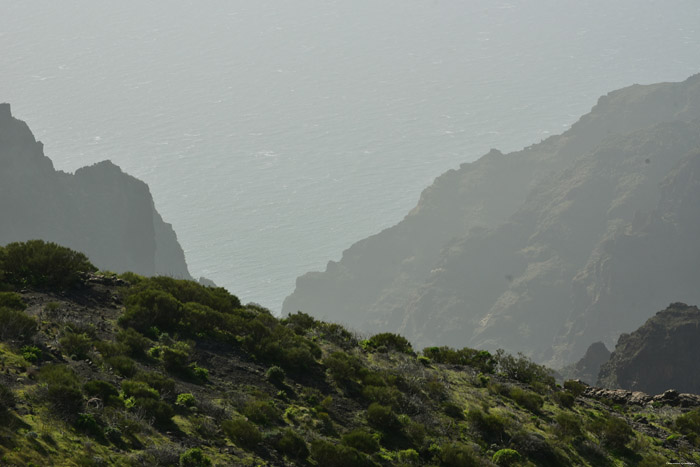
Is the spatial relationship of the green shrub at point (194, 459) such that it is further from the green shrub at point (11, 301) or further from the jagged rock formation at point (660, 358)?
the jagged rock formation at point (660, 358)

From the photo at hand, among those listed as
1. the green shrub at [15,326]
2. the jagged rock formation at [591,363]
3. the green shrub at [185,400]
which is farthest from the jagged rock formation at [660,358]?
the green shrub at [15,326]

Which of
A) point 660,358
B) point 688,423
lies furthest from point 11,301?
point 660,358

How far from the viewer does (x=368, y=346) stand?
98.4 feet

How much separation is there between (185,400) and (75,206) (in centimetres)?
16153

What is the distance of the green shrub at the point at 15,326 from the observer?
62.4ft

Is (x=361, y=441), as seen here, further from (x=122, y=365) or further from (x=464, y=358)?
(x=464, y=358)

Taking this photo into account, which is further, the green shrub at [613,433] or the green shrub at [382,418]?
the green shrub at [613,433]

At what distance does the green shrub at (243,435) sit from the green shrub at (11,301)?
28.2ft

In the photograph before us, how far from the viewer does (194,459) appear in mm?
15328

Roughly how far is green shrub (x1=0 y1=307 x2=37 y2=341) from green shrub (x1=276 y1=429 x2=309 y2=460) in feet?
26.6

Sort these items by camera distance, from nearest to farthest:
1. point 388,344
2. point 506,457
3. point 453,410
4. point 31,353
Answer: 1. point 31,353
2. point 506,457
3. point 453,410
4. point 388,344

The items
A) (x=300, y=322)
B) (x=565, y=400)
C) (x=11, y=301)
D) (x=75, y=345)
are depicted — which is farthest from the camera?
(x=300, y=322)

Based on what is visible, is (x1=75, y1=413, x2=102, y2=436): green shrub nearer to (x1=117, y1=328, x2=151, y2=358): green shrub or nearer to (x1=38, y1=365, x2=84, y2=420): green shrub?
(x1=38, y1=365, x2=84, y2=420): green shrub

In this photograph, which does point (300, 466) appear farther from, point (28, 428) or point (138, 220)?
point (138, 220)
